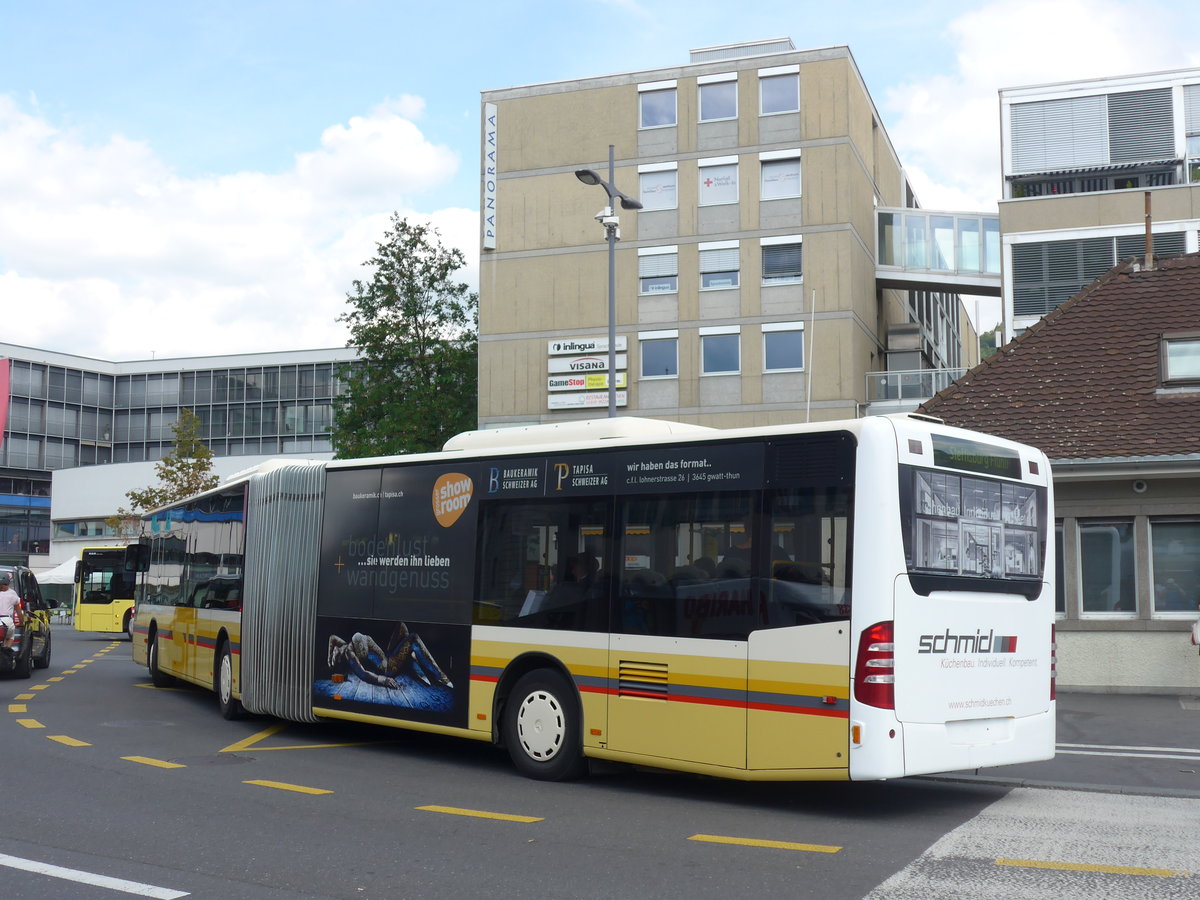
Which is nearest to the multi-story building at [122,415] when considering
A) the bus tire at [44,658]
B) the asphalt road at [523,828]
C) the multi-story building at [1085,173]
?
the multi-story building at [1085,173]

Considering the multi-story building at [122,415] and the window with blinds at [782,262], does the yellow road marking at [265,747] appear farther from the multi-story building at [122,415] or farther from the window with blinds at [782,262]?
the multi-story building at [122,415]

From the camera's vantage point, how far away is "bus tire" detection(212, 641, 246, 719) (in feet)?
51.5

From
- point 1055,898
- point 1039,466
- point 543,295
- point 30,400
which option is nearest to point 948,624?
point 1039,466

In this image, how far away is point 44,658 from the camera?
2484 centimetres

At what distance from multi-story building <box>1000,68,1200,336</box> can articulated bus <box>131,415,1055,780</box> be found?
26.0m

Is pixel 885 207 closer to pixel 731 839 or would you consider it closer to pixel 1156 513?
pixel 1156 513

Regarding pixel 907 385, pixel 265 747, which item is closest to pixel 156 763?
pixel 265 747

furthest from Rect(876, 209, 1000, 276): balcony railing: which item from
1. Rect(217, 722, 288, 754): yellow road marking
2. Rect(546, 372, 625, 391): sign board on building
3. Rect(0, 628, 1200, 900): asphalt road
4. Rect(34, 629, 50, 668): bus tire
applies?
Rect(217, 722, 288, 754): yellow road marking

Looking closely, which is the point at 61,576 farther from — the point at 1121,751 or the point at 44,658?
the point at 1121,751

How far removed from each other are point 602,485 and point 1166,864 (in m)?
5.13

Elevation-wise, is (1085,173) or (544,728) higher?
(1085,173)

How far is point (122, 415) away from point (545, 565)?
317 ft

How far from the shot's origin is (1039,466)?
34.8ft

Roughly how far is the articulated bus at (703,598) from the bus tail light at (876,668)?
13mm
